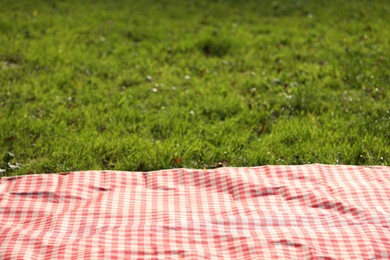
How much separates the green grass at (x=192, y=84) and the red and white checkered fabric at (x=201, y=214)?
70 centimetres

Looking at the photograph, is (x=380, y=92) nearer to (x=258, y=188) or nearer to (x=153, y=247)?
(x=258, y=188)

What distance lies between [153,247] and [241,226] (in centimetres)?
56

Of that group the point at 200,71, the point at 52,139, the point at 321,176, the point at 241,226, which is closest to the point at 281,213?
the point at 241,226

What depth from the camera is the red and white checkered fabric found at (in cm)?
334

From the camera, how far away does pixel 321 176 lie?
423 cm

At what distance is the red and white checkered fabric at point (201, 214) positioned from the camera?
11.0 feet

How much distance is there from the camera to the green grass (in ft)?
16.8

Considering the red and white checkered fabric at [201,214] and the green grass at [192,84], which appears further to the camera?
the green grass at [192,84]

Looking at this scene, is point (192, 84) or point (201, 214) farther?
point (192, 84)

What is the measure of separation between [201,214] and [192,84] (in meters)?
2.91

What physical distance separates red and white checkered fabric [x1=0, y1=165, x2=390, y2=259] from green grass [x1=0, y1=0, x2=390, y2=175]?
70 centimetres

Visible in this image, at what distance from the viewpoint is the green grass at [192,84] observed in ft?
16.8

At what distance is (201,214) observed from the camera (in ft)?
12.4

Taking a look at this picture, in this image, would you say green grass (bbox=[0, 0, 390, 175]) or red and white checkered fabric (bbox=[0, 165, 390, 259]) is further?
green grass (bbox=[0, 0, 390, 175])
